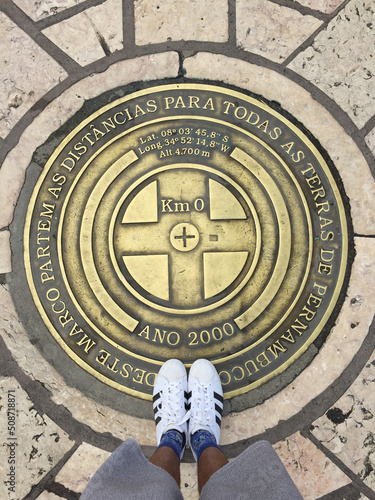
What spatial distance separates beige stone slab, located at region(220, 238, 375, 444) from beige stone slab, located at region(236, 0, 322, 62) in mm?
1267

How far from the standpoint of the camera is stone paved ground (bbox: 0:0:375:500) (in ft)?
7.18

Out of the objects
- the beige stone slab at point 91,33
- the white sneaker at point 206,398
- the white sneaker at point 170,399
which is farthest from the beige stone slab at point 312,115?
the white sneaker at point 170,399

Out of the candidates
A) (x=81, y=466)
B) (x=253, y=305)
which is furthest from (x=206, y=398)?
(x=81, y=466)

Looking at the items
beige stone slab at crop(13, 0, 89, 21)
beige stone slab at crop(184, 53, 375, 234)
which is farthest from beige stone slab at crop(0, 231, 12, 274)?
beige stone slab at crop(184, 53, 375, 234)

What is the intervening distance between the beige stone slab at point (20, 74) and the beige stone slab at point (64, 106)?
117mm

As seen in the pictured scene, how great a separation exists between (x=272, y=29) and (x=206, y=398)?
7.29 ft

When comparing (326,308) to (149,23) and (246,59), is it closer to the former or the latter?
(246,59)

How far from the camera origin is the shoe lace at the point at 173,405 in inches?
84.5

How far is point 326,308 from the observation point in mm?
2227

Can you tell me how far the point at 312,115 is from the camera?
228cm

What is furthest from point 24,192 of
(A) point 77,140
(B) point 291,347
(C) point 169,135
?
(B) point 291,347

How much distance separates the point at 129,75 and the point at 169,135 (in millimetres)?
441

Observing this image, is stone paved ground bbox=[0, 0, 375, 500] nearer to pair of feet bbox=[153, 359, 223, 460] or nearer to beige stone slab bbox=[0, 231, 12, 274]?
beige stone slab bbox=[0, 231, 12, 274]

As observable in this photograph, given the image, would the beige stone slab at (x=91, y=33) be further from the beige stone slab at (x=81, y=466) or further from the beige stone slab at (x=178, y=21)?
the beige stone slab at (x=81, y=466)
